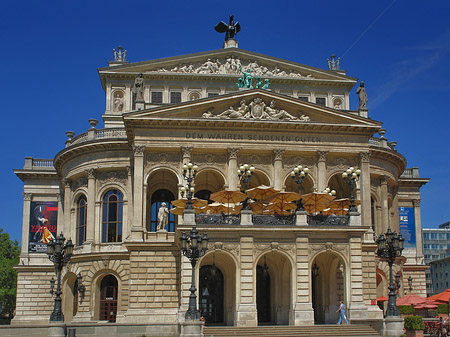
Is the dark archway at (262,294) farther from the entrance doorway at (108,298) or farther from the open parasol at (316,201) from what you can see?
the entrance doorway at (108,298)

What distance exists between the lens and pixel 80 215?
55.7 m

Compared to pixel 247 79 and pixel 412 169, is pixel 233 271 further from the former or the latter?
pixel 412 169

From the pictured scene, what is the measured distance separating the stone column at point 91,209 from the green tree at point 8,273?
90.9ft

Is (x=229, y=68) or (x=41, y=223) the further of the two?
(x=41, y=223)

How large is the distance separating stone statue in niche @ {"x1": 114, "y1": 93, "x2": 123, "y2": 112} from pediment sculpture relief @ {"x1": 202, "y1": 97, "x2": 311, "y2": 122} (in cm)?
1388

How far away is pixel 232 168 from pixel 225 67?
14521mm

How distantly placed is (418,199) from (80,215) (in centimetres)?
3520

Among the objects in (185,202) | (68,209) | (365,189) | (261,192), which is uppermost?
(365,189)

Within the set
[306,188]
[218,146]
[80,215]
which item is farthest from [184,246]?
[80,215]

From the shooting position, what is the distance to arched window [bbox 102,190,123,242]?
5319 cm

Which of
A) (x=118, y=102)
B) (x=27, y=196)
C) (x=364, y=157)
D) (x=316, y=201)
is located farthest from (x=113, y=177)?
Answer: (x=364, y=157)

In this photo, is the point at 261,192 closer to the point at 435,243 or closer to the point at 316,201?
the point at 316,201

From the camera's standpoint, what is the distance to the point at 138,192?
155ft

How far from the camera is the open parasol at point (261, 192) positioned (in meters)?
43.3
